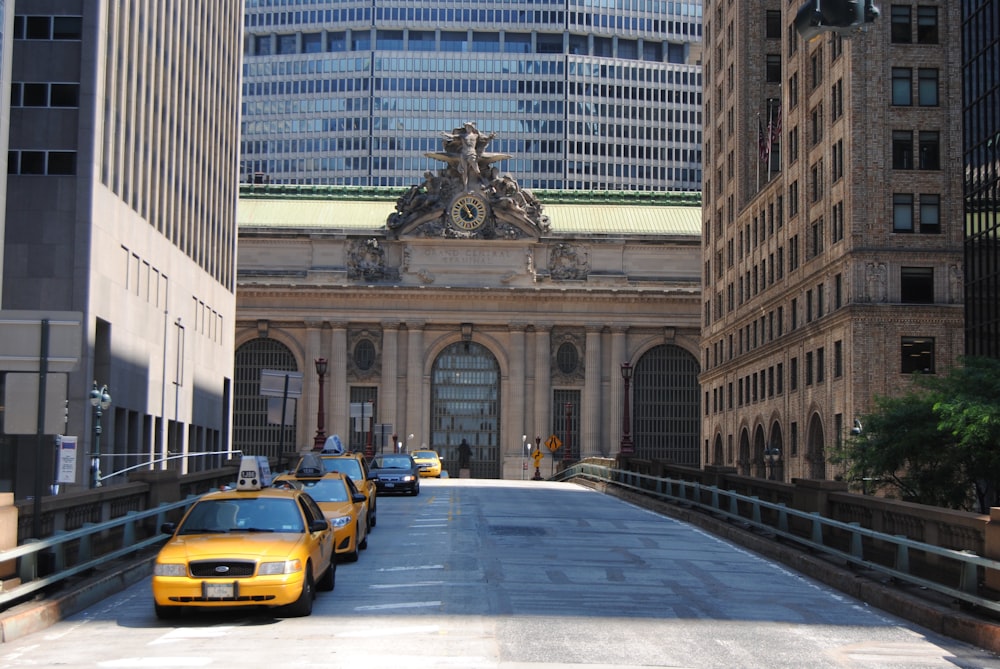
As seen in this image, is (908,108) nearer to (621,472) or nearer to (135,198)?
(621,472)

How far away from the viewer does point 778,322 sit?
6700cm

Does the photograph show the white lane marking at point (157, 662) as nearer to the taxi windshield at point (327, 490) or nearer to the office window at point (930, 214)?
the taxi windshield at point (327, 490)

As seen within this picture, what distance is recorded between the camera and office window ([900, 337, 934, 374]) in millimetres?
53344

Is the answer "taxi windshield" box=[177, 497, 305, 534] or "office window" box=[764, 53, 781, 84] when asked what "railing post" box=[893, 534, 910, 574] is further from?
"office window" box=[764, 53, 781, 84]

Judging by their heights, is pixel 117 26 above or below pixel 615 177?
below

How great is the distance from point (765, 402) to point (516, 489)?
19.3m

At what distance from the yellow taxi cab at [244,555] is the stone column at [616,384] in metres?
79.5

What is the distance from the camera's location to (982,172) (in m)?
50.6

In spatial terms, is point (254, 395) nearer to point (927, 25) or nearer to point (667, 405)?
point (667, 405)

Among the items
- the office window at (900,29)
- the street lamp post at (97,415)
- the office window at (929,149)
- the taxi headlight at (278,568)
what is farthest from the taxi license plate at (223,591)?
the office window at (900,29)

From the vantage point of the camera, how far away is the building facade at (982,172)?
49.4m

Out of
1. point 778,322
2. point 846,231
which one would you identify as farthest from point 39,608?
point 778,322

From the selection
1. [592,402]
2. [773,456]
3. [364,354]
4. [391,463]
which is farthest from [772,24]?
[391,463]

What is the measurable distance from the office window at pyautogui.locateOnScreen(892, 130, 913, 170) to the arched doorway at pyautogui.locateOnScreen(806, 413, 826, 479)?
11.0 meters
